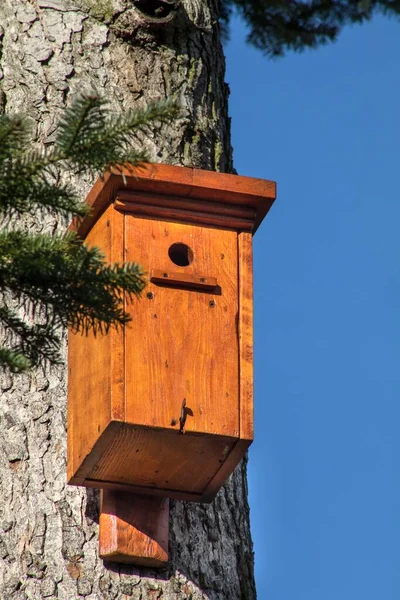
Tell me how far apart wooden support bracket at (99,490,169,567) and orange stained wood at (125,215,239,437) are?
0.32m

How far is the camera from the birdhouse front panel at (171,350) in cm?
365

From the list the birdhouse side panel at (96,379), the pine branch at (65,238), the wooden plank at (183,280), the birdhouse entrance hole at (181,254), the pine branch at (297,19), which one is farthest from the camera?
the pine branch at (297,19)

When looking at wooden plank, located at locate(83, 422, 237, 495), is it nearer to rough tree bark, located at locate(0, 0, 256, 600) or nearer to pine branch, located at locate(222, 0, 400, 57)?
rough tree bark, located at locate(0, 0, 256, 600)

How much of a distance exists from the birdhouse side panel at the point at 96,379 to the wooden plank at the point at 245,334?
308 mm

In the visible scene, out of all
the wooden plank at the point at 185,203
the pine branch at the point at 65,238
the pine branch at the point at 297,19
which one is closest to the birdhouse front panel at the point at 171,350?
the wooden plank at the point at 185,203

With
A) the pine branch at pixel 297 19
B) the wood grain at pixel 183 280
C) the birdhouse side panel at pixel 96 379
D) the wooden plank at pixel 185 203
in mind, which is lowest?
the birdhouse side panel at pixel 96 379

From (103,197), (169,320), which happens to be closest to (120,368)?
(169,320)

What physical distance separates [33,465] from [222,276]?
0.66 meters

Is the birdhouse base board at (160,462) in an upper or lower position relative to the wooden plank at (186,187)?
lower

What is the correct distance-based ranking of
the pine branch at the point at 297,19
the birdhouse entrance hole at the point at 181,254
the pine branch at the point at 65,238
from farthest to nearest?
the pine branch at the point at 297,19 < the birdhouse entrance hole at the point at 181,254 < the pine branch at the point at 65,238

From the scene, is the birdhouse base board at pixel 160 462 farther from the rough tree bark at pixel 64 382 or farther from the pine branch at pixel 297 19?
the pine branch at pixel 297 19

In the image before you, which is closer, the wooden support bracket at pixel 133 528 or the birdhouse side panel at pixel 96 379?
the birdhouse side panel at pixel 96 379

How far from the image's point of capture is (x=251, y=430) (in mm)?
3729

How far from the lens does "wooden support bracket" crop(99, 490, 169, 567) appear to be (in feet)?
12.4
